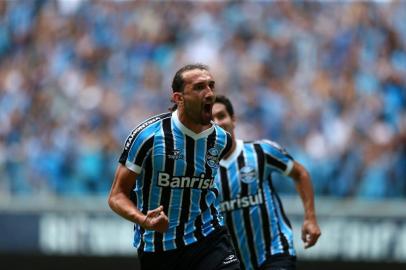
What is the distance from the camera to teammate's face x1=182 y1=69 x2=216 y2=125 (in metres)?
5.56

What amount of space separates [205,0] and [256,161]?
6606 millimetres

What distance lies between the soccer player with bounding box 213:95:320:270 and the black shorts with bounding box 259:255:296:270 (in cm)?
2

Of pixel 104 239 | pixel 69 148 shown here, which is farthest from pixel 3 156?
pixel 104 239

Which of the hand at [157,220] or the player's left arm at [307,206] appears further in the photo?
the player's left arm at [307,206]

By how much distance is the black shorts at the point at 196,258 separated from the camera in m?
5.70

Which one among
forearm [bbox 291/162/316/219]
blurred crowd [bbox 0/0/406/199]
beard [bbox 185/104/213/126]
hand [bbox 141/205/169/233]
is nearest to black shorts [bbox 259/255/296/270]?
forearm [bbox 291/162/316/219]

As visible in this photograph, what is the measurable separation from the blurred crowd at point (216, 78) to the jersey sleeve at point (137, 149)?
551cm

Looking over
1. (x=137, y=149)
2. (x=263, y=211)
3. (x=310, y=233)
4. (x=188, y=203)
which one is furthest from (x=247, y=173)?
(x=137, y=149)

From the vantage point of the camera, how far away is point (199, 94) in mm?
5562

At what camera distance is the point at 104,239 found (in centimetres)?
1143

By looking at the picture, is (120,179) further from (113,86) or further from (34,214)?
(113,86)

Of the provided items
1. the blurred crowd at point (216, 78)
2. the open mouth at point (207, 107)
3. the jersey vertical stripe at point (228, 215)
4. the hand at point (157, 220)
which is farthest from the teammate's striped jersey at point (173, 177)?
the blurred crowd at point (216, 78)

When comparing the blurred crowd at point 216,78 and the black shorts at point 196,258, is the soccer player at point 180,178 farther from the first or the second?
the blurred crowd at point 216,78

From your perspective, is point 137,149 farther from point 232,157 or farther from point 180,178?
point 232,157
